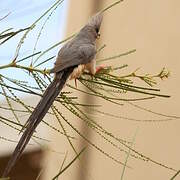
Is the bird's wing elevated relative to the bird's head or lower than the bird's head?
lower

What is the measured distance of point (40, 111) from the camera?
70 cm

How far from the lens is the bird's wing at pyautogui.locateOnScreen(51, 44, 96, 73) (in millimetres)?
872

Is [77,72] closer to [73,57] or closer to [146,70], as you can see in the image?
[73,57]

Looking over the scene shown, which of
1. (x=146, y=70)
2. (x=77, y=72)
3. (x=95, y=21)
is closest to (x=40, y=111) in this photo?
(x=77, y=72)

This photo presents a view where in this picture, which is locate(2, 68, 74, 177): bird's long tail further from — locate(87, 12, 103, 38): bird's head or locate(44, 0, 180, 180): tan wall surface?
locate(44, 0, 180, 180): tan wall surface

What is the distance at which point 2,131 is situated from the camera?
2.70 m

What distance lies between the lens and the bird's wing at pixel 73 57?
0.87 metres

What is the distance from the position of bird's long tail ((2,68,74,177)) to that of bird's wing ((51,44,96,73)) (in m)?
0.02

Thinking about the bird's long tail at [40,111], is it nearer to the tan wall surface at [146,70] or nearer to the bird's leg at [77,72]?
the bird's leg at [77,72]

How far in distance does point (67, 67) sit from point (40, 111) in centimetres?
18

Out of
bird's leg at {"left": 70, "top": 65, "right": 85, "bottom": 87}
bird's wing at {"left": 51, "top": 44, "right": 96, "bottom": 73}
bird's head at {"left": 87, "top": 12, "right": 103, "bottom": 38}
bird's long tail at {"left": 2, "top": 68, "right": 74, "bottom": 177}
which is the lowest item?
bird's long tail at {"left": 2, "top": 68, "right": 74, "bottom": 177}

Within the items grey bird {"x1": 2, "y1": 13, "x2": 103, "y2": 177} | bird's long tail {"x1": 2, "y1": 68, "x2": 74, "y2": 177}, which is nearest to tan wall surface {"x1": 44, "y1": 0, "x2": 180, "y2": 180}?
grey bird {"x1": 2, "y1": 13, "x2": 103, "y2": 177}

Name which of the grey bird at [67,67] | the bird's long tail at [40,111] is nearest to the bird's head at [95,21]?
the grey bird at [67,67]

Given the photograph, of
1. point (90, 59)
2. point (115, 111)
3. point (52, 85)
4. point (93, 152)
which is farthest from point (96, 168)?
point (52, 85)
